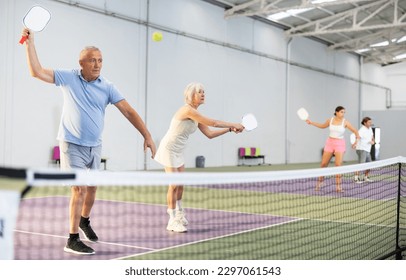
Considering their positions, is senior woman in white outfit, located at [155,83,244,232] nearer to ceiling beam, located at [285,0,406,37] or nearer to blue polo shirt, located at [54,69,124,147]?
blue polo shirt, located at [54,69,124,147]

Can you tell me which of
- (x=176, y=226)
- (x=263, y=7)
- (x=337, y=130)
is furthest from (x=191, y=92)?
(x=263, y=7)

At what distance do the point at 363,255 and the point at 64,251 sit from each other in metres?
2.40

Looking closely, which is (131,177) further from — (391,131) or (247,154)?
(391,131)

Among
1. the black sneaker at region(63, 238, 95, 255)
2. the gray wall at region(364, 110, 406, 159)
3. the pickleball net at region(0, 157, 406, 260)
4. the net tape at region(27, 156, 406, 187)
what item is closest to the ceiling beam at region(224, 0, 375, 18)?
the pickleball net at region(0, 157, 406, 260)

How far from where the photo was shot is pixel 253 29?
18.4 m

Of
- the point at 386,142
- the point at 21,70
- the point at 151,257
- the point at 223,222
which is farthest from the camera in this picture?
the point at 386,142

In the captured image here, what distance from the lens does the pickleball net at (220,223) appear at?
2885 millimetres

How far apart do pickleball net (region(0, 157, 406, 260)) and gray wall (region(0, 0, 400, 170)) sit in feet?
11.6

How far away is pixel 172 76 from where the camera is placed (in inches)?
591

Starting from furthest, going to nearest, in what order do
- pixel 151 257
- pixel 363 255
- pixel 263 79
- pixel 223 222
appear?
pixel 263 79, pixel 223 222, pixel 363 255, pixel 151 257

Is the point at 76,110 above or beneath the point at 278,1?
beneath

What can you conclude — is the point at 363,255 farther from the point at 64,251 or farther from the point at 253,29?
the point at 253,29

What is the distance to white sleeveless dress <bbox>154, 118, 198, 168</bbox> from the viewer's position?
5.25m
